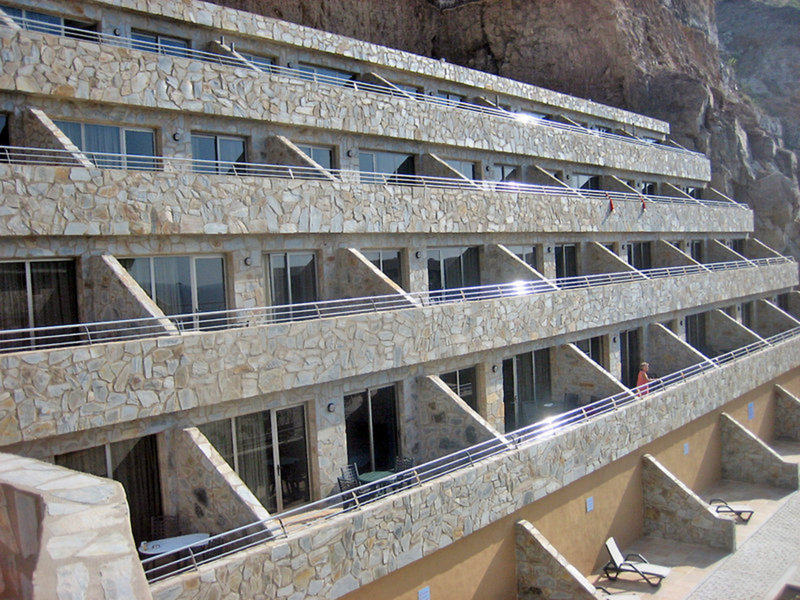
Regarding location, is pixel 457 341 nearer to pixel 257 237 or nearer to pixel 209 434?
pixel 257 237

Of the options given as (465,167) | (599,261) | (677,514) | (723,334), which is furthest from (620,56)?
(677,514)

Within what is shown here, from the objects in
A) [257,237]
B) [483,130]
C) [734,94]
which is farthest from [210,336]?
[734,94]

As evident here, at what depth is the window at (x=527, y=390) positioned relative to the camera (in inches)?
708

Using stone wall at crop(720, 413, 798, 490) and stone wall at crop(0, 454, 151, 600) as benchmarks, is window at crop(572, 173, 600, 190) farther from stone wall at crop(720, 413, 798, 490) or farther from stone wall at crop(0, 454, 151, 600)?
stone wall at crop(0, 454, 151, 600)

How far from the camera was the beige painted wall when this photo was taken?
39.1 feet

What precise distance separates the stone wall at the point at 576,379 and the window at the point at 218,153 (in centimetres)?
956

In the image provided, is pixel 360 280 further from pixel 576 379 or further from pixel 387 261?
pixel 576 379

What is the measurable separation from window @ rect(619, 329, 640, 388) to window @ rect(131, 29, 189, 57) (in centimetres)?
1496

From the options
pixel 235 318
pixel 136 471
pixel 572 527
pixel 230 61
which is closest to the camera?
pixel 136 471

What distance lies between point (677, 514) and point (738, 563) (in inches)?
68.7

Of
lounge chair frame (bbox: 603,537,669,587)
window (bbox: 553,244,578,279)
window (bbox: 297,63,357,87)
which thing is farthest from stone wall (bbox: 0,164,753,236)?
lounge chair frame (bbox: 603,537,669,587)

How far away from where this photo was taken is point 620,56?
32.8 m

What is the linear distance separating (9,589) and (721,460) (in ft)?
70.4

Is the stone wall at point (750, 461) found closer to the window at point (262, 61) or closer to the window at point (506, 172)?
the window at point (506, 172)
